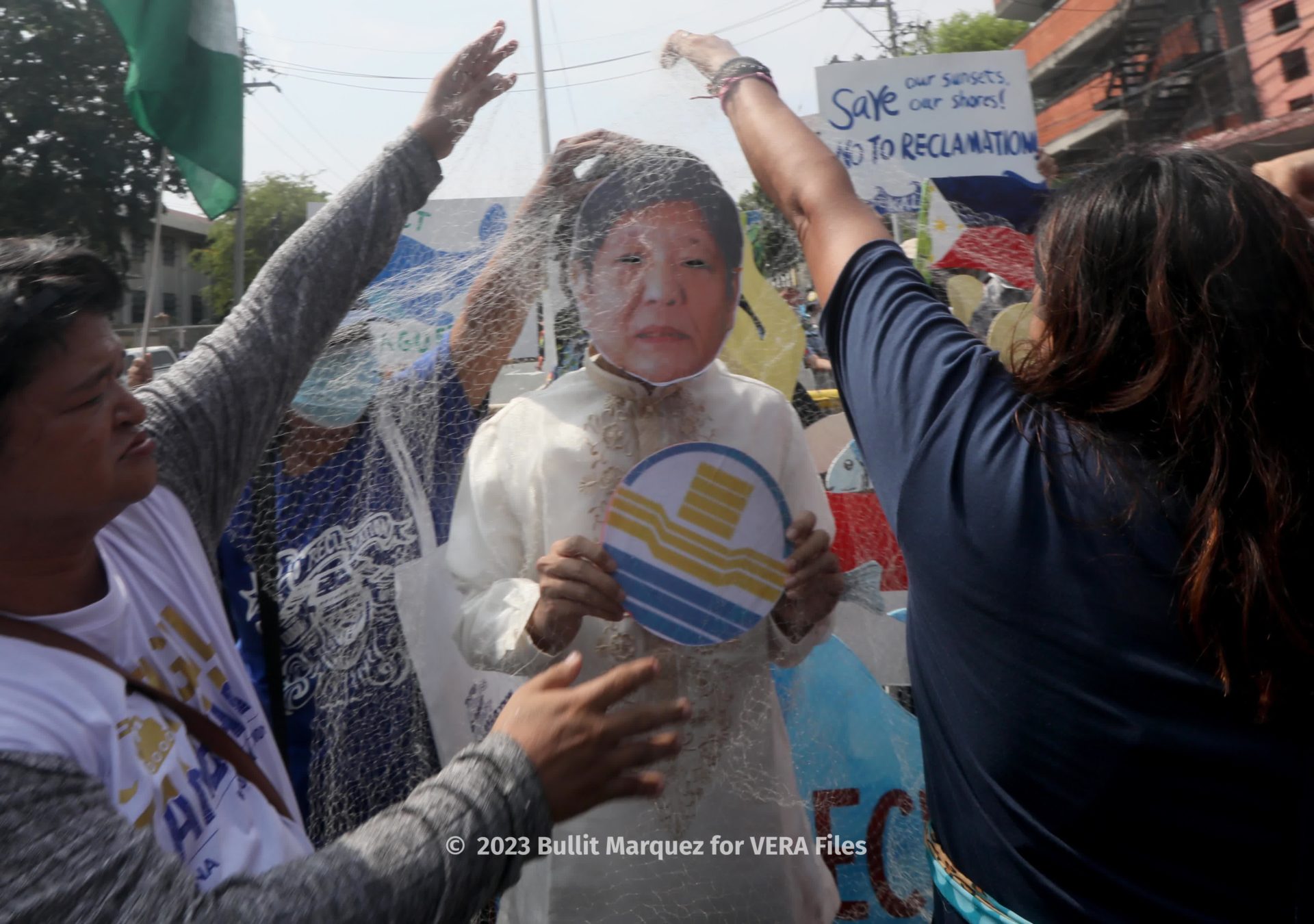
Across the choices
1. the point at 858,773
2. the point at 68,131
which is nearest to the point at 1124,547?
the point at 858,773

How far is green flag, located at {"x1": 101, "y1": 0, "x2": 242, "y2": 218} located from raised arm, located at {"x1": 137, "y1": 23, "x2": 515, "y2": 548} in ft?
2.68

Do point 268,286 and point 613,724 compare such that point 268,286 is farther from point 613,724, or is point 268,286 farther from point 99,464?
point 613,724

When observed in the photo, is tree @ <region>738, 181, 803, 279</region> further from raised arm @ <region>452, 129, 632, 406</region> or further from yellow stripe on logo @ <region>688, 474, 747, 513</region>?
yellow stripe on logo @ <region>688, 474, 747, 513</region>

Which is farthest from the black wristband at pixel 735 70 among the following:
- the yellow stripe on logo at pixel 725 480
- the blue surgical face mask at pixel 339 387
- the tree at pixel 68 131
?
the tree at pixel 68 131

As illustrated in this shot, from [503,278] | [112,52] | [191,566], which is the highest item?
[112,52]

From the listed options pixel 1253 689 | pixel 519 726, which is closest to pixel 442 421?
pixel 519 726

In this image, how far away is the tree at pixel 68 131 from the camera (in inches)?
453

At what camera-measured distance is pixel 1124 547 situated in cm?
76

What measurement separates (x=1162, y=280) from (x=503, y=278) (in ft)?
2.88

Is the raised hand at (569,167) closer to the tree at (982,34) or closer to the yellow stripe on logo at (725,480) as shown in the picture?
the yellow stripe on logo at (725,480)

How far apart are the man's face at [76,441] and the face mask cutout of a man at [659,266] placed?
1.92 ft

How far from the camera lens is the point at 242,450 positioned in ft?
3.79

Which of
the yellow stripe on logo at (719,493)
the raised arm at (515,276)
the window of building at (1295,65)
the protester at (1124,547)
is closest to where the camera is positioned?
the protester at (1124,547)

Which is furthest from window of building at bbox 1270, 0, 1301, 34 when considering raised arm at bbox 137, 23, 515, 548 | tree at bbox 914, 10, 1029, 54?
raised arm at bbox 137, 23, 515, 548
